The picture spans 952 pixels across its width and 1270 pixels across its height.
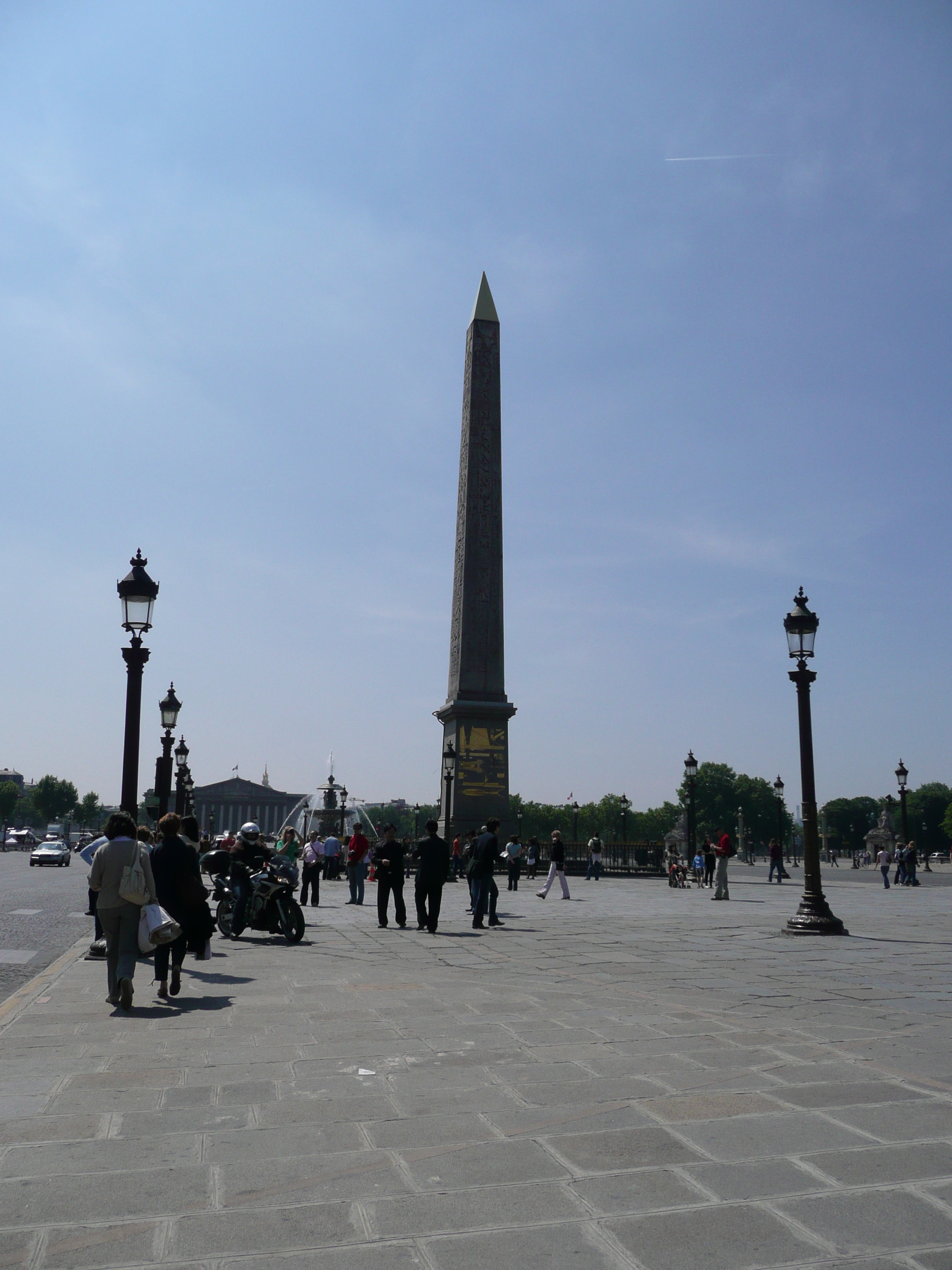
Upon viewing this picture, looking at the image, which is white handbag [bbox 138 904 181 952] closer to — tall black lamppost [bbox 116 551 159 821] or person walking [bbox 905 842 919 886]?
tall black lamppost [bbox 116 551 159 821]

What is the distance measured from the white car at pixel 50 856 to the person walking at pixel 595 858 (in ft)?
91.5

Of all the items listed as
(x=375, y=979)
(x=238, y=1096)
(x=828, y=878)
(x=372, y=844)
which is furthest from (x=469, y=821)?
(x=238, y=1096)

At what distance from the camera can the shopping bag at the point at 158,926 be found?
788cm

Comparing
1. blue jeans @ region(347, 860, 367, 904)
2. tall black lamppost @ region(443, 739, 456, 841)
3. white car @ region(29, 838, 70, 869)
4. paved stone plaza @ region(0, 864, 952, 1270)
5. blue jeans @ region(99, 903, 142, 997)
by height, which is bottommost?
white car @ region(29, 838, 70, 869)

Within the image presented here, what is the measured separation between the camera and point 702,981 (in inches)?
368

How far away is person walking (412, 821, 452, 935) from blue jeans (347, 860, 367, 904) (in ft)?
18.8

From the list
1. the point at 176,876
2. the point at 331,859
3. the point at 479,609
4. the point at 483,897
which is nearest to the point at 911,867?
the point at 479,609

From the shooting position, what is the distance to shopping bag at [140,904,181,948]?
7879 millimetres

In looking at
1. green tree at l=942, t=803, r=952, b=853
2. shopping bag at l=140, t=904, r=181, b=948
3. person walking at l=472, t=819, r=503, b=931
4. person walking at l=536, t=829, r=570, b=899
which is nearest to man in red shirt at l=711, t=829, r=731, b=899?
person walking at l=536, t=829, r=570, b=899

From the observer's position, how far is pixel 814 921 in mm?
14180

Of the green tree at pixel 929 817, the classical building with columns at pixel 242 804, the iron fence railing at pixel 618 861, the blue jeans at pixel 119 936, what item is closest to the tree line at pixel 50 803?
the classical building with columns at pixel 242 804

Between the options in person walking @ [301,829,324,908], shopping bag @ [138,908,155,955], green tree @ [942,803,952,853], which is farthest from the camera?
green tree @ [942,803,952,853]

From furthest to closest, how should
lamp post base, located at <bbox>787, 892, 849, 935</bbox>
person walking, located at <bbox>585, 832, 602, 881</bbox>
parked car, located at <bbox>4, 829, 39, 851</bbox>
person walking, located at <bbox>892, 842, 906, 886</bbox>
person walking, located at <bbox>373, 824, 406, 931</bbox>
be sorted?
1. parked car, located at <bbox>4, 829, 39, 851</bbox>
2. person walking, located at <bbox>585, 832, 602, 881</bbox>
3. person walking, located at <bbox>892, 842, 906, 886</bbox>
4. person walking, located at <bbox>373, 824, 406, 931</bbox>
5. lamp post base, located at <bbox>787, 892, 849, 935</bbox>

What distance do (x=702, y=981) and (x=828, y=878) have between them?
34065 millimetres
